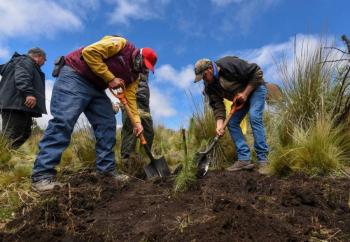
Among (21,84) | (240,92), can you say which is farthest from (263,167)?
(21,84)

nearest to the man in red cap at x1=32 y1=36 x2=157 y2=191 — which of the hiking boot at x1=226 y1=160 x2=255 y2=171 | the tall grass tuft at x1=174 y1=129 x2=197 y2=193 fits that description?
the tall grass tuft at x1=174 y1=129 x2=197 y2=193

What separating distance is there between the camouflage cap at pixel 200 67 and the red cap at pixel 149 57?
0.66m

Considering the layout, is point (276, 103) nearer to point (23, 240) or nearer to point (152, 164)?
point (152, 164)

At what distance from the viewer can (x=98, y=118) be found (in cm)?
466

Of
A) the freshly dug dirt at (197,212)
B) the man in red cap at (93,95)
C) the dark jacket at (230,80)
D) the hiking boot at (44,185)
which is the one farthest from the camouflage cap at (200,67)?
the hiking boot at (44,185)

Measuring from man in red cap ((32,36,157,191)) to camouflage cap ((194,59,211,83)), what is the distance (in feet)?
2.15

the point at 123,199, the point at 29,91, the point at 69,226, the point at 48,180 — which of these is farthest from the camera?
the point at 29,91

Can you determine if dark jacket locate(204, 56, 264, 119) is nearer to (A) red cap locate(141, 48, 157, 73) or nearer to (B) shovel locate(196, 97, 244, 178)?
(B) shovel locate(196, 97, 244, 178)

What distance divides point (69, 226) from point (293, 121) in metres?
3.33

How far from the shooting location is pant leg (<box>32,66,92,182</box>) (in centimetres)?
406

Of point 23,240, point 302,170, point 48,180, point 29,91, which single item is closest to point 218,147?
point 302,170

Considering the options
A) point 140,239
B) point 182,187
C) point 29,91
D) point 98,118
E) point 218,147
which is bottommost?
point 140,239

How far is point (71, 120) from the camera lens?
4.21 meters

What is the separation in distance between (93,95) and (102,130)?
414mm
